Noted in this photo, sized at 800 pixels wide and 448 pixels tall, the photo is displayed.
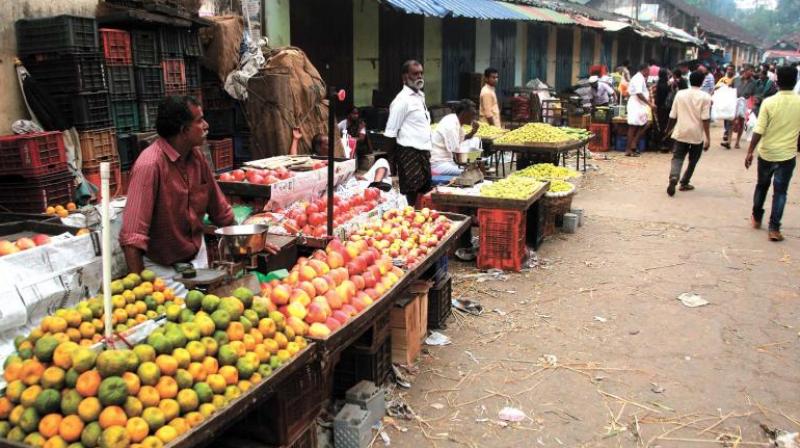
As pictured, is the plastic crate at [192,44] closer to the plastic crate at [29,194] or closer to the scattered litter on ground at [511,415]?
the plastic crate at [29,194]

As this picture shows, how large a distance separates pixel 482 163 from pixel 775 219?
3745 mm

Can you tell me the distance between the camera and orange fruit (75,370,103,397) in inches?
96.3

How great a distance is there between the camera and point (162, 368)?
2662mm

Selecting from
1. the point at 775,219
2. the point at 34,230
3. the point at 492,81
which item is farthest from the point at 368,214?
the point at 492,81

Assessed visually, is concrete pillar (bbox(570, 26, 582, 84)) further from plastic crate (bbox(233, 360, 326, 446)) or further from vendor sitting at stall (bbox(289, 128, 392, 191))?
plastic crate (bbox(233, 360, 326, 446))

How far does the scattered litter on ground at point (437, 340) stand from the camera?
5262mm

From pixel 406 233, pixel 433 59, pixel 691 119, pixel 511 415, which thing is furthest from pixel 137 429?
pixel 433 59

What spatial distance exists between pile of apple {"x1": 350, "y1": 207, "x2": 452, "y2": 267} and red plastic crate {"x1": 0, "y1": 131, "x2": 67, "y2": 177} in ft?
10.2

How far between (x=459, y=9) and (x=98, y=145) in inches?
318

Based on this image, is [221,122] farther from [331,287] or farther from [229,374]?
[229,374]

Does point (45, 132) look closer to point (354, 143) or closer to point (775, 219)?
point (354, 143)

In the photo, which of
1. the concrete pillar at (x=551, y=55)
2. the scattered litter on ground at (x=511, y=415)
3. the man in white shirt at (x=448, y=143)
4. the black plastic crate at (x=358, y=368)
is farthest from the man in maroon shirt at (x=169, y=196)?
the concrete pillar at (x=551, y=55)

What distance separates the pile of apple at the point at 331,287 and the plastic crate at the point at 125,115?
3937 mm

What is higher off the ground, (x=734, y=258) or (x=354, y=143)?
(x=354, y=143)
